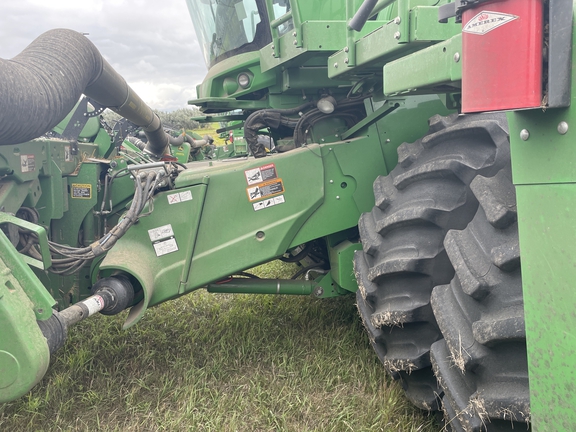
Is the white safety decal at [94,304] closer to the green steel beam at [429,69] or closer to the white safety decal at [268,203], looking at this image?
the white safety decal at [268,203]

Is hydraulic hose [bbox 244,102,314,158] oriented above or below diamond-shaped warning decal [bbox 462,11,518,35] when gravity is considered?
below

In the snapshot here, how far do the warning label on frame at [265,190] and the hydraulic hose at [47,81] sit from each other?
0.99 meters

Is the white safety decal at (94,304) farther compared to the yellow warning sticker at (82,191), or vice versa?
the yellow warning sticker at (82,191)

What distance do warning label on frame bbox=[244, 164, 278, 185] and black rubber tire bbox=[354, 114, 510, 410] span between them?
64 cm

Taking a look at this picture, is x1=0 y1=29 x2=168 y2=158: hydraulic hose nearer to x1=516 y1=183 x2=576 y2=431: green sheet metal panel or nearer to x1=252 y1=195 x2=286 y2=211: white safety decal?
x1=252 y1=195 x2=286 y2=211: white safety decal

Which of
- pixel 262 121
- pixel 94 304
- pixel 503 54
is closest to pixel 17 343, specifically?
pixel 94 304

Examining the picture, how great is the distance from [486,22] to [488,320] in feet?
2.69

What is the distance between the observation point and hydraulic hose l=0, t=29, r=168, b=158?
6.61 feet

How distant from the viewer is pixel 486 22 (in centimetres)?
100

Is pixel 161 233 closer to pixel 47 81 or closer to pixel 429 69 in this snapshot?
pixel 47 81

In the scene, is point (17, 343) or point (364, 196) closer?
point (17, 343)

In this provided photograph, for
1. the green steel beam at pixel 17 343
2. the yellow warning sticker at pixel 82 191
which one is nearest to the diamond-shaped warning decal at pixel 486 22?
the green steel beam at pixel 17 343

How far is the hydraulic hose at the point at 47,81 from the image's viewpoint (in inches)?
79.3

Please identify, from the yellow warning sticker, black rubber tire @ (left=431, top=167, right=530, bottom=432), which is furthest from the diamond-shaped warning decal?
the yellow warning sticker
